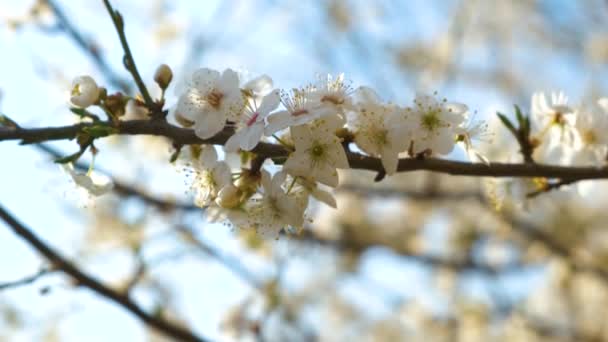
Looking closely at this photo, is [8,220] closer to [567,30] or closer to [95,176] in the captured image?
[95,176]

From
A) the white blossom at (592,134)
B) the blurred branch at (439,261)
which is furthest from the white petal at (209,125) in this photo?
the blurred branch at (439,261)

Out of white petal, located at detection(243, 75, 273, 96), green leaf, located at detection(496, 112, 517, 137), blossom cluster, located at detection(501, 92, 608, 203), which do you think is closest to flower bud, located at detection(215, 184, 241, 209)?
white petal, located at detection(243, 75, 273, 96)

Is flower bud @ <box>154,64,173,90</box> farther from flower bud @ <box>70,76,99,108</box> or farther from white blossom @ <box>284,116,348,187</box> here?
white blossom @ <box>284,116,348,187</box>

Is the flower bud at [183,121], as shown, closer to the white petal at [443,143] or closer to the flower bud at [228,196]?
the flower bud at [228,196]

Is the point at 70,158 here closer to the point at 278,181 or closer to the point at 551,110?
the point at 278,181

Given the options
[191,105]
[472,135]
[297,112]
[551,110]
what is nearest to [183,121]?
[191,105]

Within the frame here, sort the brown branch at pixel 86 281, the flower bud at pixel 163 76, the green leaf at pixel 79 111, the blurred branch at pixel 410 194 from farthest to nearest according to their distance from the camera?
the blurred branch at pixel 410 194 < the brown branch at pixel 86 281 < the flower bud at pixel 163 76 < the green leaf at pixel 79 111
